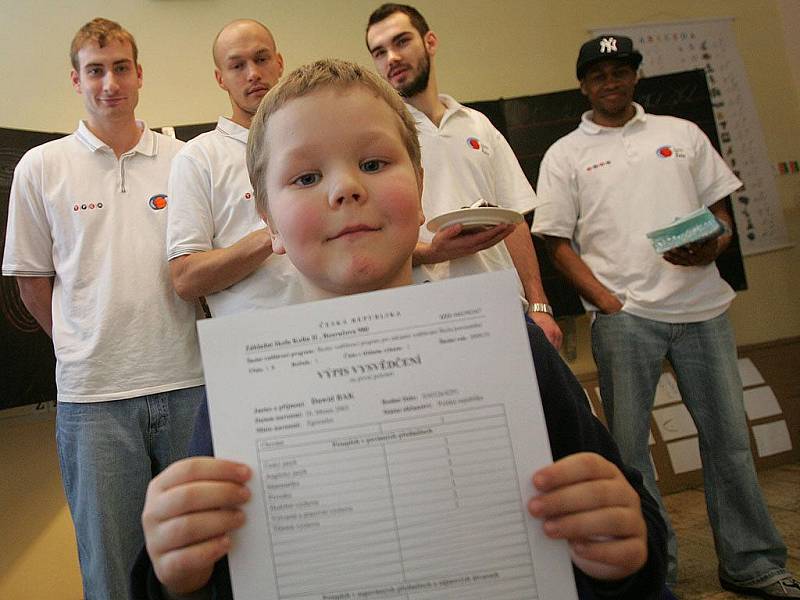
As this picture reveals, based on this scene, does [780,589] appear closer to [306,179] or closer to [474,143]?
[474,143]

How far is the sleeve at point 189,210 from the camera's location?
181 centimetres

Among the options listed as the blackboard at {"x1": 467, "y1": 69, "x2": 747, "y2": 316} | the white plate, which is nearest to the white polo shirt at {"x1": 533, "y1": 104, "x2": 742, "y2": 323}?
the blackboard at {"x1": 467, "y1": 69, "x2": 747, "y2": 316}

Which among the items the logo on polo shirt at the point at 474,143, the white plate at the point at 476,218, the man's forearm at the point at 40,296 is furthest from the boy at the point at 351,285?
the man's forearm at the point at 40,296

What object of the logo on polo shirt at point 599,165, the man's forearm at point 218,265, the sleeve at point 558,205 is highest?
the logo on polo shirt at point 599,165

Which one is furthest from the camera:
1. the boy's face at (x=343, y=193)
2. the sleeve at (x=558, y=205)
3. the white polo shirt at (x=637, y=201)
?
the sleeve at (x=558, y=205)

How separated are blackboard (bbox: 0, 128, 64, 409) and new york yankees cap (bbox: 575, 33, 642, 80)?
2300mm

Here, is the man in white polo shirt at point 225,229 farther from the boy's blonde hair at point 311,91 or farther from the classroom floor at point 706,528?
the classroom floor at point 706,528

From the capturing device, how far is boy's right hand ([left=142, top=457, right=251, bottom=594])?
66 centimetres

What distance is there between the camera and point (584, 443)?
33.9 inches

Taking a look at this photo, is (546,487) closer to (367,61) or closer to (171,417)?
(171,417)

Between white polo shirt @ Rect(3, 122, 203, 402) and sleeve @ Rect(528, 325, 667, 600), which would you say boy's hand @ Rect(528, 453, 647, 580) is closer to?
sleeve @ Rect(528, 325, 667, 600)

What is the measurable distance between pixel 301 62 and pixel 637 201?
6.47 feet

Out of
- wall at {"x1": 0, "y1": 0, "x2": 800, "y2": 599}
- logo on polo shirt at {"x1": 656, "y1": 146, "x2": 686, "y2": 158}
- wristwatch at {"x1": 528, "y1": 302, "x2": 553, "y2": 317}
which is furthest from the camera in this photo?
wall at {"x1": 0, "y1": 0, "x2": 800, "y2": 599}

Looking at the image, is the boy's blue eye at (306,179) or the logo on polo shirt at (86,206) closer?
the boy's blue eye at (306,179)
